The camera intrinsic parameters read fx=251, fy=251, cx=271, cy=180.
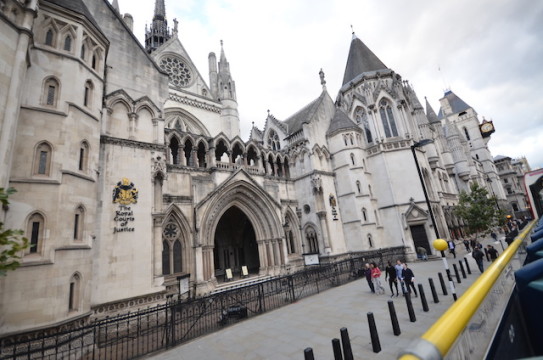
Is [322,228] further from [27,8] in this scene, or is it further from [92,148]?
[27,8]

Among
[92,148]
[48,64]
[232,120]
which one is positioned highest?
[232,120]

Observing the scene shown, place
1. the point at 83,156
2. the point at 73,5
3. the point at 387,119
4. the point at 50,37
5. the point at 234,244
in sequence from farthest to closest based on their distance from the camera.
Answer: the point at 387,119, the point at 234,244, the point at 73,5, the point at 83,156, the point at 50,37

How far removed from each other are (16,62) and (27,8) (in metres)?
2.11

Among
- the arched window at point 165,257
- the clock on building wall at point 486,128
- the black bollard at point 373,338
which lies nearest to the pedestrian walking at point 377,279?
the black bollard at point 373,338

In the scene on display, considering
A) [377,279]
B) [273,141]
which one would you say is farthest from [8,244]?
[273,141]

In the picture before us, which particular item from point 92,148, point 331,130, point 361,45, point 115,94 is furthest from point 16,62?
point 361,45

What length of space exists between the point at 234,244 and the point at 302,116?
15.6 m

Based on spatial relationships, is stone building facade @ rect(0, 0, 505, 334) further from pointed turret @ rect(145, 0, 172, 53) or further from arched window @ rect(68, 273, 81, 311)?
pointed turret @ rect(145, 0, 172, 53)

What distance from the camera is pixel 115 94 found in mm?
13344

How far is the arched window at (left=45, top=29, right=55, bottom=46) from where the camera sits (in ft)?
32.4

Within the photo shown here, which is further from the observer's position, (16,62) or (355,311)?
(355,311)

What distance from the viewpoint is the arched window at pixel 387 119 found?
83.9 feet

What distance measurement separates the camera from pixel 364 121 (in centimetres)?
2705

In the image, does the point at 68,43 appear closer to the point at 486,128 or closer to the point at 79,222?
the point at 79,222
